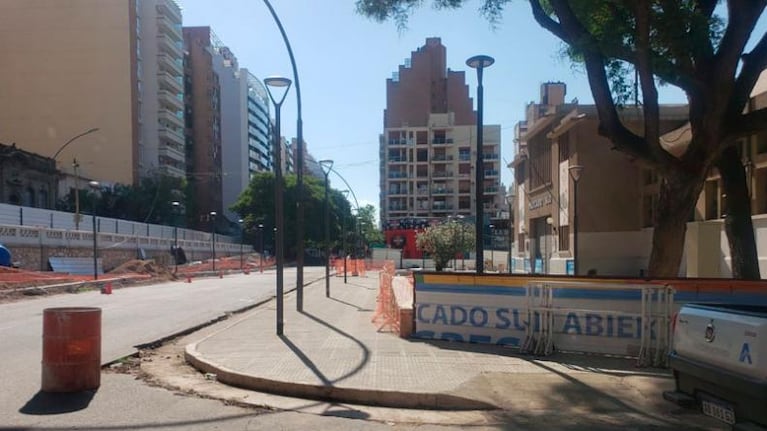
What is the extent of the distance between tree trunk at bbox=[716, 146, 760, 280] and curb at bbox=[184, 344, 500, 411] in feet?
28.1

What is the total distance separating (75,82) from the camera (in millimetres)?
75625

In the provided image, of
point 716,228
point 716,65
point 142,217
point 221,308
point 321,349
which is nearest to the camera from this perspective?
point 321,349

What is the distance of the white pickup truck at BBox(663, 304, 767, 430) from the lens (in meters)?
4.64

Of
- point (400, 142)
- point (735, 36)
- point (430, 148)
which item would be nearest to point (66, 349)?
point (735, 36)

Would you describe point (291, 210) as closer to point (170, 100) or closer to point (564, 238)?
point (170, 100)

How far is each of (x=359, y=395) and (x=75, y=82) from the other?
79.0 metres

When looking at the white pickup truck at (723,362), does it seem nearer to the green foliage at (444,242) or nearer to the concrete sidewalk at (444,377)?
the concrete sidewalk at (444,377)

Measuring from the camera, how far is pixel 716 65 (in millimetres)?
11148

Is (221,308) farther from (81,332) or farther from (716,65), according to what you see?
(716,65)

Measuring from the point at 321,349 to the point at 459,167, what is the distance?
106 metres

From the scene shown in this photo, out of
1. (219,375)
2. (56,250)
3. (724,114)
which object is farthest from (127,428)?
(56,250)

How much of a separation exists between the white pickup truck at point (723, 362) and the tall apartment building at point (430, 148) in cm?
10494

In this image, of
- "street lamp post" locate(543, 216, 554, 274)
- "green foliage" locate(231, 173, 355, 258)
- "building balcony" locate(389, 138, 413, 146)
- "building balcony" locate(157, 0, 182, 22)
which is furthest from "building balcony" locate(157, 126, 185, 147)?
"street lamp post" locate(543, 216, 554, 274)

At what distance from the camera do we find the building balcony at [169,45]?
279 feet
